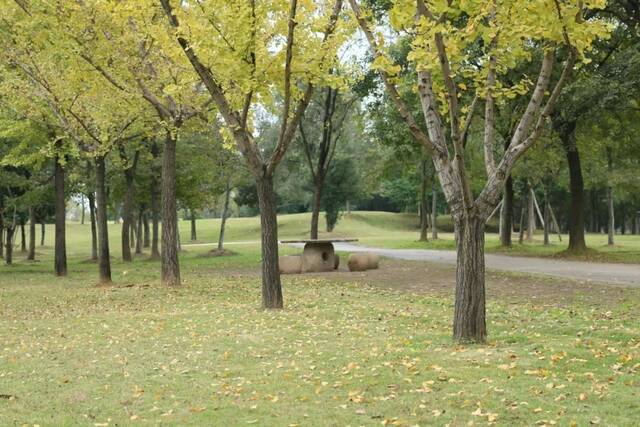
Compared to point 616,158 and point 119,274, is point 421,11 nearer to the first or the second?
point 119,274

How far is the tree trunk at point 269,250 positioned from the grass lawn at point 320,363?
0.45 meters

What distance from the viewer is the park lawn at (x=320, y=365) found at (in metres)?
5.52

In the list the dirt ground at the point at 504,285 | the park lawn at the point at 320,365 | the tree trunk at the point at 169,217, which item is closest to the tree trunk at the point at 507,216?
the dirt ground at the point at 504,285

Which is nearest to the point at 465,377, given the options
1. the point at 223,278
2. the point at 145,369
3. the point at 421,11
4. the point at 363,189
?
the point at 145,369

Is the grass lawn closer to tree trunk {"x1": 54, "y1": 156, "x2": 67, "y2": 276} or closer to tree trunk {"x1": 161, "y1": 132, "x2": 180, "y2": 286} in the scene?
tree trunk {"x1": 161, "y1": 132, "x2": 180, "y2": 286}

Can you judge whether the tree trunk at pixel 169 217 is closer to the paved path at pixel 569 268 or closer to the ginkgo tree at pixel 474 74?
the paved path at pixel 569 268

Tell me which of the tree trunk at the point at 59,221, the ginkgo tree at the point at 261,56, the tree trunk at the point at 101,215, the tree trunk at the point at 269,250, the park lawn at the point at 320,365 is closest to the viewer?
the park lawn at the point at 320,365

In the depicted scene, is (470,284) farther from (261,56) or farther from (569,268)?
(569,268)

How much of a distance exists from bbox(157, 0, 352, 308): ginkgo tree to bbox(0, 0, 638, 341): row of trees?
0.03 meters

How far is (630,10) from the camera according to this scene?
19484mm

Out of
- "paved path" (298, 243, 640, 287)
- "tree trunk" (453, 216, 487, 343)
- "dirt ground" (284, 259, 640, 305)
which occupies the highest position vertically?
"tree trunk" (453, 216, 487, 343)

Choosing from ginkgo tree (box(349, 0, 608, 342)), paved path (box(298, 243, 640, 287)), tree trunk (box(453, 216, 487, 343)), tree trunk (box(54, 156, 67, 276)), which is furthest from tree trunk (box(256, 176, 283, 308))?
tree trunk (box(54, 156, 67, 276))

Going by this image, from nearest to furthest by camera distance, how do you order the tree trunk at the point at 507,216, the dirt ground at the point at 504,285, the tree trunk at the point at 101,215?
the dirt ground at the point at 504,285
the tree trunk at the point at 101,215
the tree trunk at the point at 507,216

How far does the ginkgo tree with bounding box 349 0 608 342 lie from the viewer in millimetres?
7312
